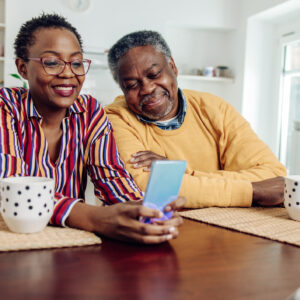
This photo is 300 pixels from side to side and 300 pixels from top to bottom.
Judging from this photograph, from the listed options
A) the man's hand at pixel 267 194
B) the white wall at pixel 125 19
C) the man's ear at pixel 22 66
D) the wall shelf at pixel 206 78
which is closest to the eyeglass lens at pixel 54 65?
the man's ear at pixel 22 66

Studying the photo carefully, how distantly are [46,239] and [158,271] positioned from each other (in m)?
0.24

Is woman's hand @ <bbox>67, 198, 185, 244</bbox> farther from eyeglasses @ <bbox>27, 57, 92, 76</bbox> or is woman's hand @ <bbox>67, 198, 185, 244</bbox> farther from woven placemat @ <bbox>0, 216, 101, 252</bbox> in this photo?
eyeglasses @ <bbox>27, 57, 92, 76</bbox>

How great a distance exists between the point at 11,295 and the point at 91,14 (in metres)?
4.02

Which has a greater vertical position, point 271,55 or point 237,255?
point 271,55

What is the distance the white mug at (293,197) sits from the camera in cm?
95

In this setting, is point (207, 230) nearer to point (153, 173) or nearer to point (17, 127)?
point (153, 173)

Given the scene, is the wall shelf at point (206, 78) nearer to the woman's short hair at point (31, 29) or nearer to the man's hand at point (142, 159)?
the man's hand at point (142, 159)

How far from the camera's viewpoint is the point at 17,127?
1107mm

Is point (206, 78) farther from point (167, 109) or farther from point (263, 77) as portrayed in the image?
point (167, 109)

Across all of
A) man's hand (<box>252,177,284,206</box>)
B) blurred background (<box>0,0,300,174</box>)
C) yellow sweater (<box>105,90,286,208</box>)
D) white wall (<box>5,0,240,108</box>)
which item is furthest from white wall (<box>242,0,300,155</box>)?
man's hand (<box>252,177,284,206</box>)

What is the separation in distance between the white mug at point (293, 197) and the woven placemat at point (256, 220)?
0.06ft

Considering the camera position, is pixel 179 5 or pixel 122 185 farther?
pixel 179 5

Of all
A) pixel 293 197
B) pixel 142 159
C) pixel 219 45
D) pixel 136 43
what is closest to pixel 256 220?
pixel 293 197

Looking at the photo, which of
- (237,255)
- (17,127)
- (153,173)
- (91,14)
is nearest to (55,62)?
(17,127)
